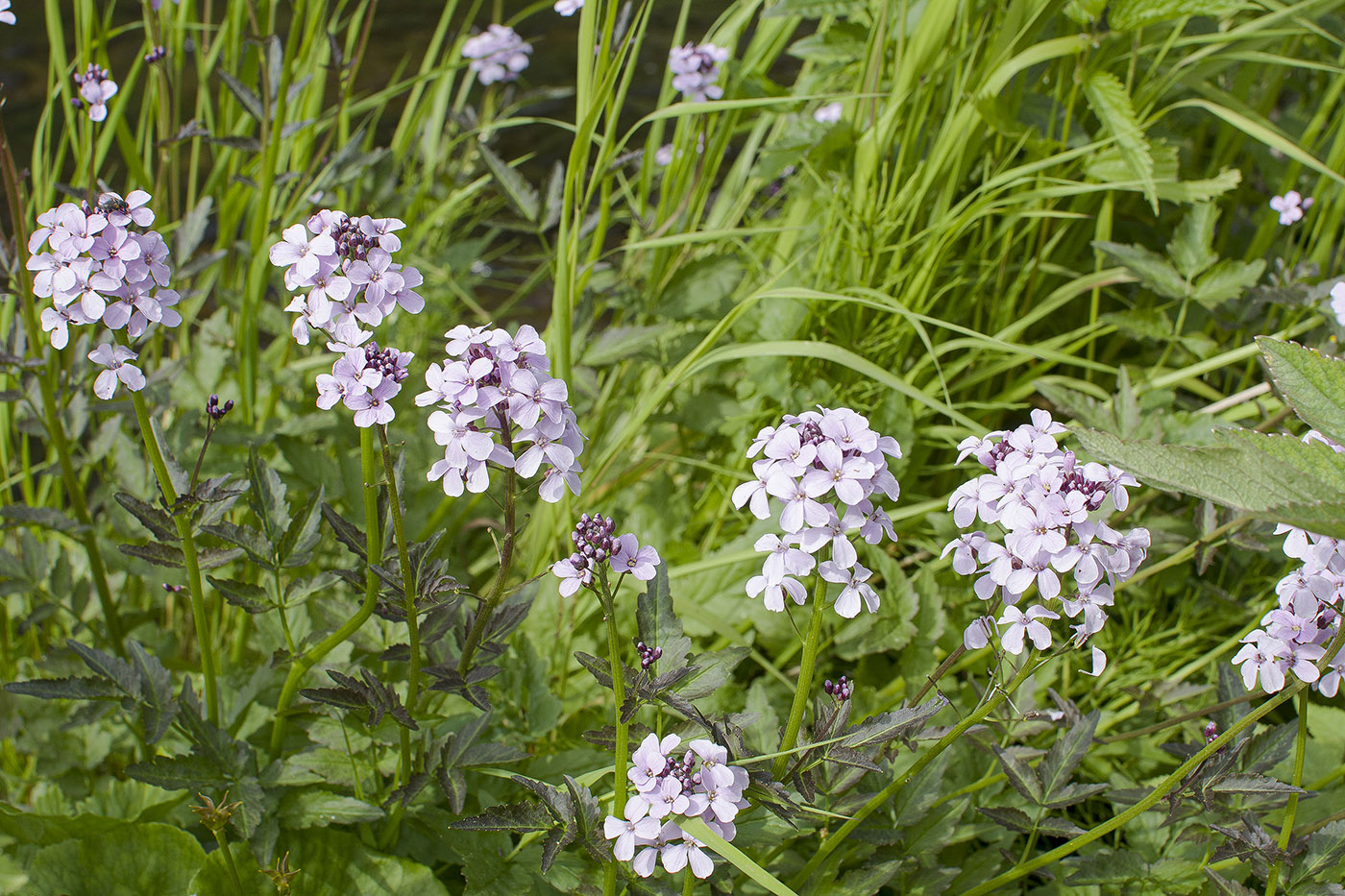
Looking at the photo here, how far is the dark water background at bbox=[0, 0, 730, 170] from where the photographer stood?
16.6 feet

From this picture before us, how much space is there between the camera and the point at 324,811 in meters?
1.74

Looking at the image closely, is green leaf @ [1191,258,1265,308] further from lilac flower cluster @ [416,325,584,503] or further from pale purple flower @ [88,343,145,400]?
pale purple flower @ [88,343,145,400]

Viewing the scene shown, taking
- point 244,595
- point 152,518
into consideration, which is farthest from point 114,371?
point 244,595

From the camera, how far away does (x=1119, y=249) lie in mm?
2457

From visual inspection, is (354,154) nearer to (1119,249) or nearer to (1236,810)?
(1119,249)

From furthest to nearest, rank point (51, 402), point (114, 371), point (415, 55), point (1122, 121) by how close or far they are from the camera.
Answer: point (415, 55), point (1122, 121), point (51, 402), point (114, 371)

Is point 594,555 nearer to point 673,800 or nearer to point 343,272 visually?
point 673,800

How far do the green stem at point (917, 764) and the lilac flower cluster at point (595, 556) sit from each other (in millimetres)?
523

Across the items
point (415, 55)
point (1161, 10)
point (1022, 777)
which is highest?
point (1161, 10)

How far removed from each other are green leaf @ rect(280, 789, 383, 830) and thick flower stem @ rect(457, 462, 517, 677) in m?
0.36

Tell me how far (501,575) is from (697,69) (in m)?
1.85

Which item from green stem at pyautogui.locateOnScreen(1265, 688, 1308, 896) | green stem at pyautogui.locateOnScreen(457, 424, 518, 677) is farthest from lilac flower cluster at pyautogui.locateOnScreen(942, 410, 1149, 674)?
green stem at pyautogui.locateOnScreen(457, 424, 518, 677)

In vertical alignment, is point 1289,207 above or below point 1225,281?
above

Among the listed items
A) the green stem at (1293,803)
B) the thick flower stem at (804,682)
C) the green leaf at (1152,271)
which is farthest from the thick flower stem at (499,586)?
the green leaf at (1152,271)
